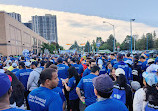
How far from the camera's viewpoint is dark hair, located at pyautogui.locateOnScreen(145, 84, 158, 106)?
2420mm

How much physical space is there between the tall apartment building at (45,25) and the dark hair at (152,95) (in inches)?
5802

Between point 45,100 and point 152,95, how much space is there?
1997 mm

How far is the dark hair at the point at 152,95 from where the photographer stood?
2.42m

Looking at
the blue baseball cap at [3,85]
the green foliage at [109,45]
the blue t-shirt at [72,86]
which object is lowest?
the blue t-shirt at [72,86]

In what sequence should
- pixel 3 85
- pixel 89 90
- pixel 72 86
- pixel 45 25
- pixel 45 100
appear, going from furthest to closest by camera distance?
pixel 45 25
pixel 72 86
pixel 89 90
pixel 45 100
pixel 3 85

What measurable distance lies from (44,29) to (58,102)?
149 metres

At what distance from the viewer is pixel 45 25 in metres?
142

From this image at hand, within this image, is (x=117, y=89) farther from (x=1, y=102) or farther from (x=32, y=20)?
(x=32, y=20)

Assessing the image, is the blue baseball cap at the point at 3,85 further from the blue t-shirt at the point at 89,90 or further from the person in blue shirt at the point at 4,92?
the blue t-shirt at the point at 89,90

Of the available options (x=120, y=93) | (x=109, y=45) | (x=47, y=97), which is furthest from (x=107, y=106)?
(x=109, y=45)

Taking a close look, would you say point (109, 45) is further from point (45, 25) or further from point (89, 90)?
point (89, 90)

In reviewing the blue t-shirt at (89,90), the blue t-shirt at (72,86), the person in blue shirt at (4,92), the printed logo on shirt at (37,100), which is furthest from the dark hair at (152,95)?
the blue t-shirt at (72,86)

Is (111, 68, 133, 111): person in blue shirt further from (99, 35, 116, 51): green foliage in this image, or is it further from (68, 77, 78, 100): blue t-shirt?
(99, 35, 116, 51): green foliage

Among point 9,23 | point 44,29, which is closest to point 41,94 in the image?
point 9,23
